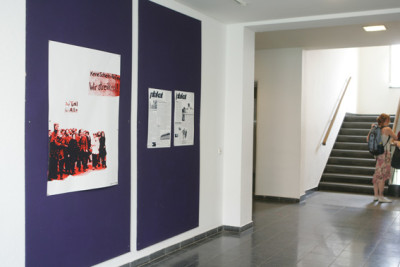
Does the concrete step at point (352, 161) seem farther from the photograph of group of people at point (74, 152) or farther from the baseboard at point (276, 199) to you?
the photograph of group of people at point (74, 152)

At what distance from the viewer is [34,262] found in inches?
133

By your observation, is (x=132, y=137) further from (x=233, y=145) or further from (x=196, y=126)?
(x=233, y=145)

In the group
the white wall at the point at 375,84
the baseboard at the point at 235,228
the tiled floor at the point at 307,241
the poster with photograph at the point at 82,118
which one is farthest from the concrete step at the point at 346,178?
the poster with photograph at the point at 82,118

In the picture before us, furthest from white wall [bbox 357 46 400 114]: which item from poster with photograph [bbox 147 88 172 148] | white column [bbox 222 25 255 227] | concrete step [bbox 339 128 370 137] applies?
poster with photograph [bbox 147 88 172 148]

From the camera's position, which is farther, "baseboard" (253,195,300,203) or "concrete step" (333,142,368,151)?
"concrete step" (333,142,368,151)

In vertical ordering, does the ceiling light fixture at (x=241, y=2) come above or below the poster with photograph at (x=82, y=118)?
above

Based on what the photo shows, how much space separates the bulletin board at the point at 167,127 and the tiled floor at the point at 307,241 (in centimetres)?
40

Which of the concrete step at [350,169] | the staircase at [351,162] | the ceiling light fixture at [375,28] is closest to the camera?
the ceiling light fixture at [375,28]

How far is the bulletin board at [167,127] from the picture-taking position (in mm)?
4531

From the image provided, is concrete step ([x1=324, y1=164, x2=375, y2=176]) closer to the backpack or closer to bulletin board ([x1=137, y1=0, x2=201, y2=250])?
the backpack

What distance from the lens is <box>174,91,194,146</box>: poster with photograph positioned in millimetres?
5090

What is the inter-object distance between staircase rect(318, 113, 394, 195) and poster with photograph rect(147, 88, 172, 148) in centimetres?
585

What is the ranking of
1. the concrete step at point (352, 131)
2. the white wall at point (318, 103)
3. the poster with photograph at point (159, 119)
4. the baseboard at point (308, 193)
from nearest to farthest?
the poster with photograph at point (159, 119) < the baseboard at point (308, 193) < the white wall at point (318, 103) < the concrete step at point (352, 131)
